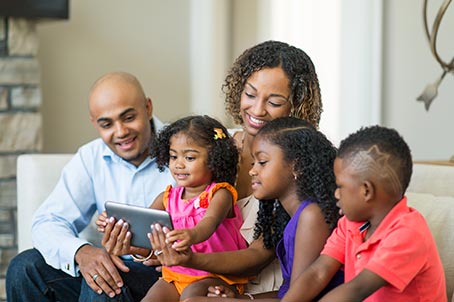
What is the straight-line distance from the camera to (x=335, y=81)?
443 centimetres

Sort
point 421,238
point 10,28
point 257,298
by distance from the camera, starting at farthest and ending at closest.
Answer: point 10,28, point 257,298, point 421,238

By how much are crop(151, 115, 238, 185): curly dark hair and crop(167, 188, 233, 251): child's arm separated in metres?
0.07

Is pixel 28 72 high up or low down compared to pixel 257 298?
up

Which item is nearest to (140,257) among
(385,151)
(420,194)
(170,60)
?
(420,194)

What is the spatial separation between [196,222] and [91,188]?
0.55 meters

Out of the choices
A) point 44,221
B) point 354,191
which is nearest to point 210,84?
point 44,221

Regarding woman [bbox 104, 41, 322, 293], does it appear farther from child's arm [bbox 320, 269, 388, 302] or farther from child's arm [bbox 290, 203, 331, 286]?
child's arm [bbox 320, 269, 388, 302]

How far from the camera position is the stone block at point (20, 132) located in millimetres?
4168

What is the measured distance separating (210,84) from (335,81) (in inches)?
29.0

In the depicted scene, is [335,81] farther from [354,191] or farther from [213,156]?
[354,191]

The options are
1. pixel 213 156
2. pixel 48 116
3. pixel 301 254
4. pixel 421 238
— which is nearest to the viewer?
pixel 421 238

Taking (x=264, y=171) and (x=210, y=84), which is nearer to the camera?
(x=264, y=171)

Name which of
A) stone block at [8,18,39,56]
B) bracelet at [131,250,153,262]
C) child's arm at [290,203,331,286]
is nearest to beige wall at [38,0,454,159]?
stone block at [8,18,39,56]

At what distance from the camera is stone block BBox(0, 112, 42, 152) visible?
4.17 metres
